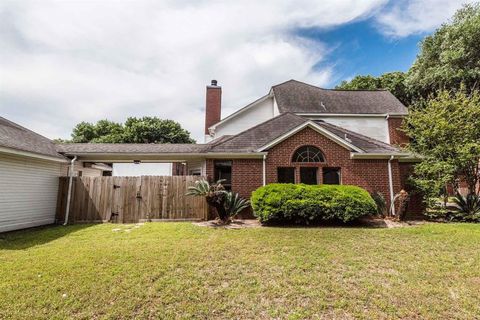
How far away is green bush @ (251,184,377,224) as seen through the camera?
8641 mm

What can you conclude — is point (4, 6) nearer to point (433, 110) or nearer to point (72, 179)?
point (72, 179)

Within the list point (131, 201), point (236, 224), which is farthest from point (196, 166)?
point (236, 224)

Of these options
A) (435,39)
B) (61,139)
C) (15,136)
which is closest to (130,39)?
(15,136)

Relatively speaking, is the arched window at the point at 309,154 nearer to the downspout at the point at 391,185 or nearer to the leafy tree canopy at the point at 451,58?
the downspout at the point at 391,185

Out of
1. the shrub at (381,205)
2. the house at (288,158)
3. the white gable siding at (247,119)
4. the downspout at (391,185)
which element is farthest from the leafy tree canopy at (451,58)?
the shrub at (381,205)

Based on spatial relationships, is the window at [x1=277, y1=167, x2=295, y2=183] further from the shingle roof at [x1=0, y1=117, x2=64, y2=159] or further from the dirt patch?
the shingle roof at [x1=0, y1=117, x2=64, y2=159]

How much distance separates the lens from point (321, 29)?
44.0ft

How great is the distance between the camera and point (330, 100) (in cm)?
2000

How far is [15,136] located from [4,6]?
440cm

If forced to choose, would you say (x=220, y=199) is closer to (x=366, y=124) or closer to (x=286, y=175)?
(x=286, y=175)

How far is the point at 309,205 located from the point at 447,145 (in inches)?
280

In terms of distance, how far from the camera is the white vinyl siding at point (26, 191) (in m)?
8.08

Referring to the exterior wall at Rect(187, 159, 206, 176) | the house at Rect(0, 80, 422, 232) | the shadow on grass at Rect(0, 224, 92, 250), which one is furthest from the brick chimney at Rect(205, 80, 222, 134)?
the shadow on grass at Rect(0, 224, 92, 250)

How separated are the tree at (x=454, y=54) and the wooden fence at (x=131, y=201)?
870 inches
